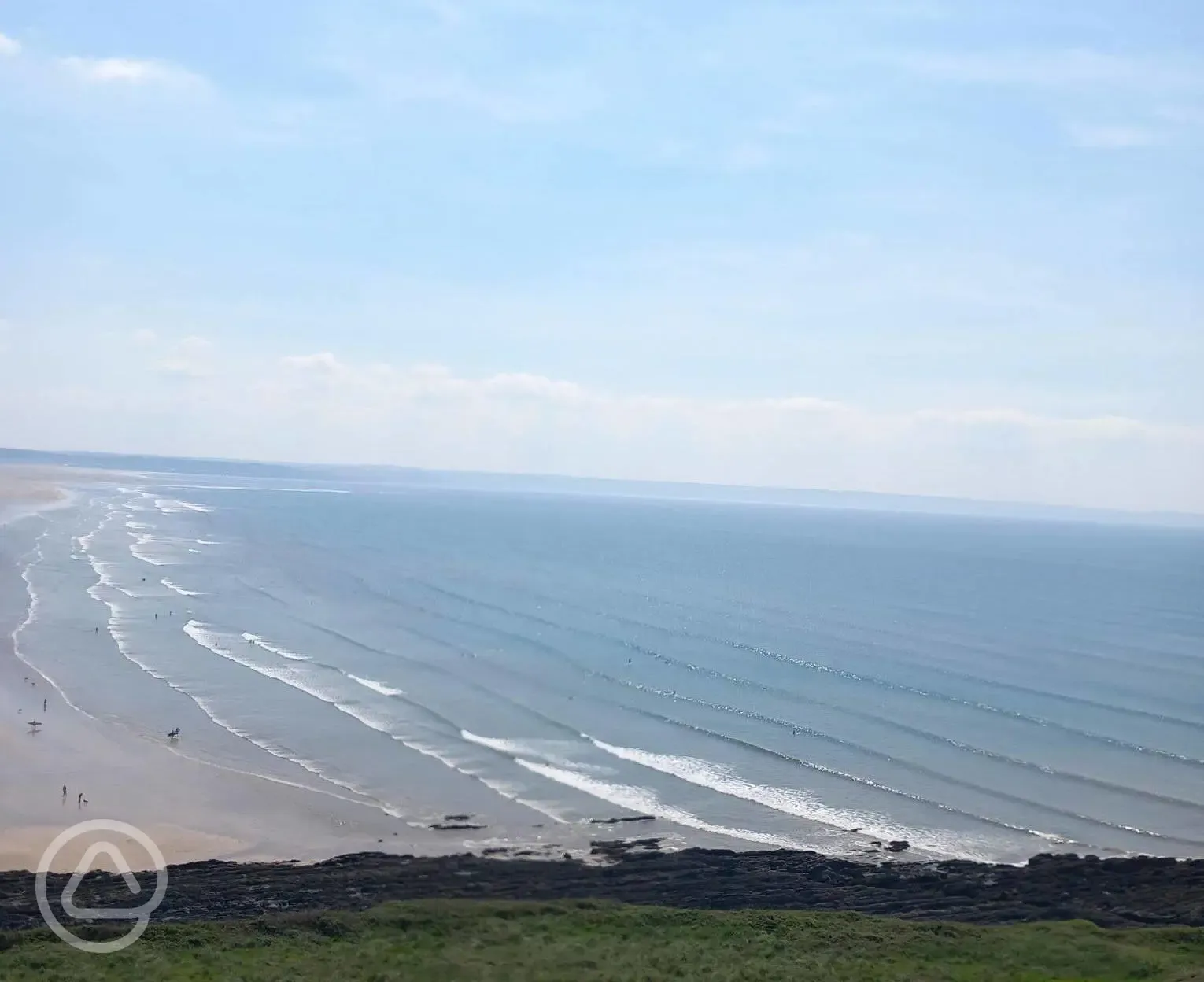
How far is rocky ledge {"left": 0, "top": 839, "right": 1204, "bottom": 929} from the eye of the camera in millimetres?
24656

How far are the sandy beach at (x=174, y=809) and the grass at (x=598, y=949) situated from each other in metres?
5.90

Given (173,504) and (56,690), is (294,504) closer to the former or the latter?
(173,504)

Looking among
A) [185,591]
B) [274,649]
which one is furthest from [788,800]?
[185,591]

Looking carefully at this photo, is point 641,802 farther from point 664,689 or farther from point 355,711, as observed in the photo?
point 664,689

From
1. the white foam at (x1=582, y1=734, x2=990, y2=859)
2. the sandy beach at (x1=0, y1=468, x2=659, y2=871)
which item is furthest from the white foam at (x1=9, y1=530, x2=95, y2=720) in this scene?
the white foam at (x1=582, y1=734, x2=990, y2=859)

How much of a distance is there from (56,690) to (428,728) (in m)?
16.2

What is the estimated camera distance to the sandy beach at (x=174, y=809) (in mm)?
29062

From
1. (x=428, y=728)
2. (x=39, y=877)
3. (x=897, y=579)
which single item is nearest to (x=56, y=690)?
(x=428, y=728)

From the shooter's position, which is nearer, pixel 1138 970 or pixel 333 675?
pixel 1138 970

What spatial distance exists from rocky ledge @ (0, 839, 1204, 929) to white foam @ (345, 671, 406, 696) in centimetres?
1961

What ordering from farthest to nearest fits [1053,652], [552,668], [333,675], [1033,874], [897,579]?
[897,579], [1053,652], [552,668], [333,675], [1033,874]

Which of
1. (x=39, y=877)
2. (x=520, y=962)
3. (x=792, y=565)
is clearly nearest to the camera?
(x=520, y=962)

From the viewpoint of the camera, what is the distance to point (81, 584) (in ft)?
236

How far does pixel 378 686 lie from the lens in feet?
160
